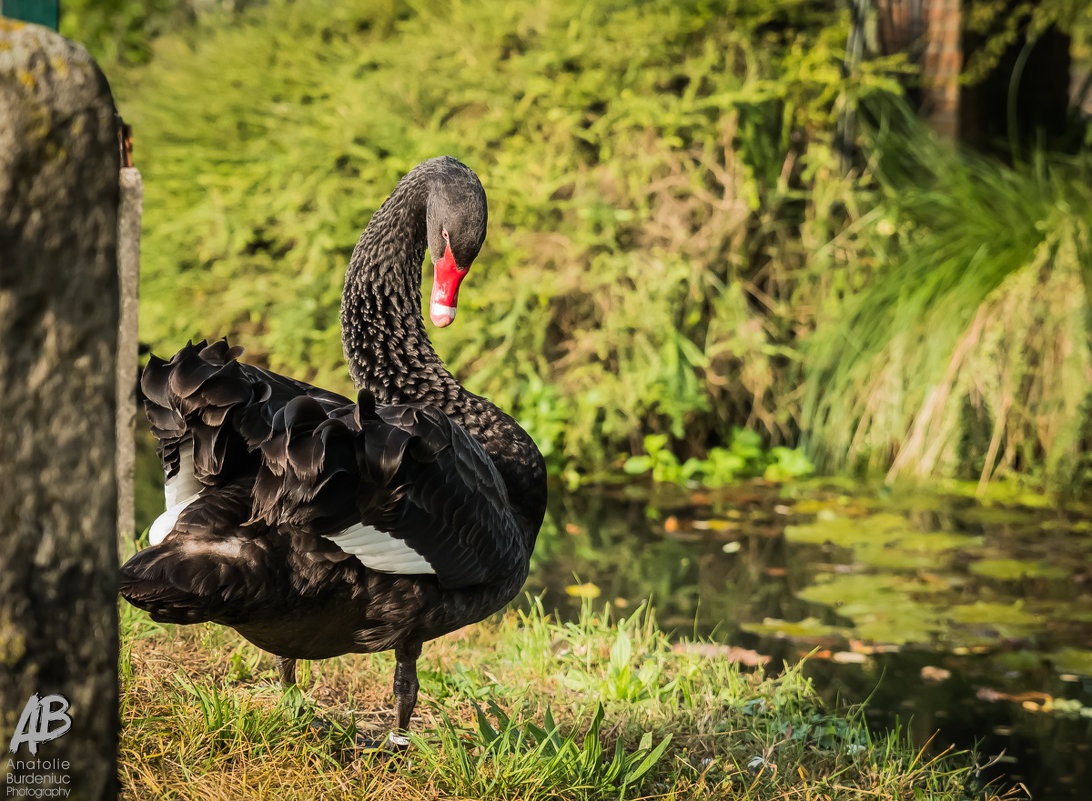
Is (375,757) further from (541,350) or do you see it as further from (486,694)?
(541,350)

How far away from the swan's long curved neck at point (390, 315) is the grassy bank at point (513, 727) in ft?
2.59

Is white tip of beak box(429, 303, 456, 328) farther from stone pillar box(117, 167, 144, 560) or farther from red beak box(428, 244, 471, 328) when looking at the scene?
stone pillar box(117, 167, 144, 560)

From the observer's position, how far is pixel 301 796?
2.35 m

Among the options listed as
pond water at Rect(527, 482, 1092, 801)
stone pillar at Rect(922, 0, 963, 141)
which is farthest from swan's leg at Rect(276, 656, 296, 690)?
stone pillar at Rect(922, 0, 963, 141)

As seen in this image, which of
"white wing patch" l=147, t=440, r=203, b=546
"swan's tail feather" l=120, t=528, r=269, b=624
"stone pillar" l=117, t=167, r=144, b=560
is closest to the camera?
"swan's tail feather" l=120, t=528, r=269, b=624

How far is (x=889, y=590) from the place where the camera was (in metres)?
4.91

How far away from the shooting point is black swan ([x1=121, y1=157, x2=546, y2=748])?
80.1 inches

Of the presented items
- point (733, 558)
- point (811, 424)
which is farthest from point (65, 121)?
point (811, 424)

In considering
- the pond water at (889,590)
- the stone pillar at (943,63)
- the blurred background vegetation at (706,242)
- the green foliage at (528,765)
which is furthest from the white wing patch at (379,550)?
the stone pillar at (943,63)

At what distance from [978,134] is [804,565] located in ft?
15.0

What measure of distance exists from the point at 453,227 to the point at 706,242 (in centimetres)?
425

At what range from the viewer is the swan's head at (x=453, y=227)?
262 cm

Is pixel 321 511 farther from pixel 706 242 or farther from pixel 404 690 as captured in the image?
pixel 706 242

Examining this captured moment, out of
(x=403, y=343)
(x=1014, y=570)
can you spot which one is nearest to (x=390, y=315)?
(x=403, y=343)
